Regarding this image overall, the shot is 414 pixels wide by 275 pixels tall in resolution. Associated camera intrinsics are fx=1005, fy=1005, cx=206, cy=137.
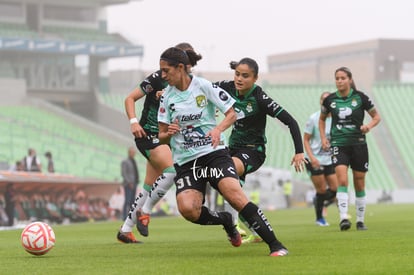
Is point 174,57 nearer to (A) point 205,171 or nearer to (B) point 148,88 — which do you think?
(A) point 205,171

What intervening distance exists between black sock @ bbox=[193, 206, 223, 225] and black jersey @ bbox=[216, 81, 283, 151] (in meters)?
1.57

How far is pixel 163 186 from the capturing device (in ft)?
42.5

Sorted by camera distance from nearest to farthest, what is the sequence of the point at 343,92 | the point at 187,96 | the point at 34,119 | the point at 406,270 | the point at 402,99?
the point at 406,270 < the point at 187,96 < the point at 343,92 < the point at 34,119 < the point at 402,99

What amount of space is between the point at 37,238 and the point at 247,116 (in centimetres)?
302

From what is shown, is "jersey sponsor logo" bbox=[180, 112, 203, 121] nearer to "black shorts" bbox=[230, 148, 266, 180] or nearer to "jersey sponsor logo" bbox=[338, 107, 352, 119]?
"black shorts" bbox=[230, 148, 266, 180]

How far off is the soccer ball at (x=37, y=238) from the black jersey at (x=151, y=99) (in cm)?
246

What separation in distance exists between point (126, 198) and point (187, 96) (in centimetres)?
1787

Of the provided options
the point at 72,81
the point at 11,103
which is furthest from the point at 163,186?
the point at 72,81

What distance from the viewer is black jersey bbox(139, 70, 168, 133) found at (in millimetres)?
12453

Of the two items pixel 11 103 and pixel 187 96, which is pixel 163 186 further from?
pixel 11 103

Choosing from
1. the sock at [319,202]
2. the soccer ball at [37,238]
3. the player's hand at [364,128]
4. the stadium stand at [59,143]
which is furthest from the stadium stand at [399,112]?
the soccer ball at [37,238]

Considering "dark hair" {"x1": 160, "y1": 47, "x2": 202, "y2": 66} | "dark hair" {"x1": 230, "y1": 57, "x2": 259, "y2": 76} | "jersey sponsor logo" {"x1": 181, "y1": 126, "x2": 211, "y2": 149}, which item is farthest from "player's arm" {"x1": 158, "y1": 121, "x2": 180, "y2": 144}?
"dark hair" {"x1": 230, "y1": 57, "x2": 259, "y2": 76}

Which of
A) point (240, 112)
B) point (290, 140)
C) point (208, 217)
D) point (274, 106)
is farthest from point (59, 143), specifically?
point (208, 217)

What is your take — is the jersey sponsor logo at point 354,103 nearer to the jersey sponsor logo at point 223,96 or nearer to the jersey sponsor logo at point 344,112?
the jersey sponsor logo at point 344,112
